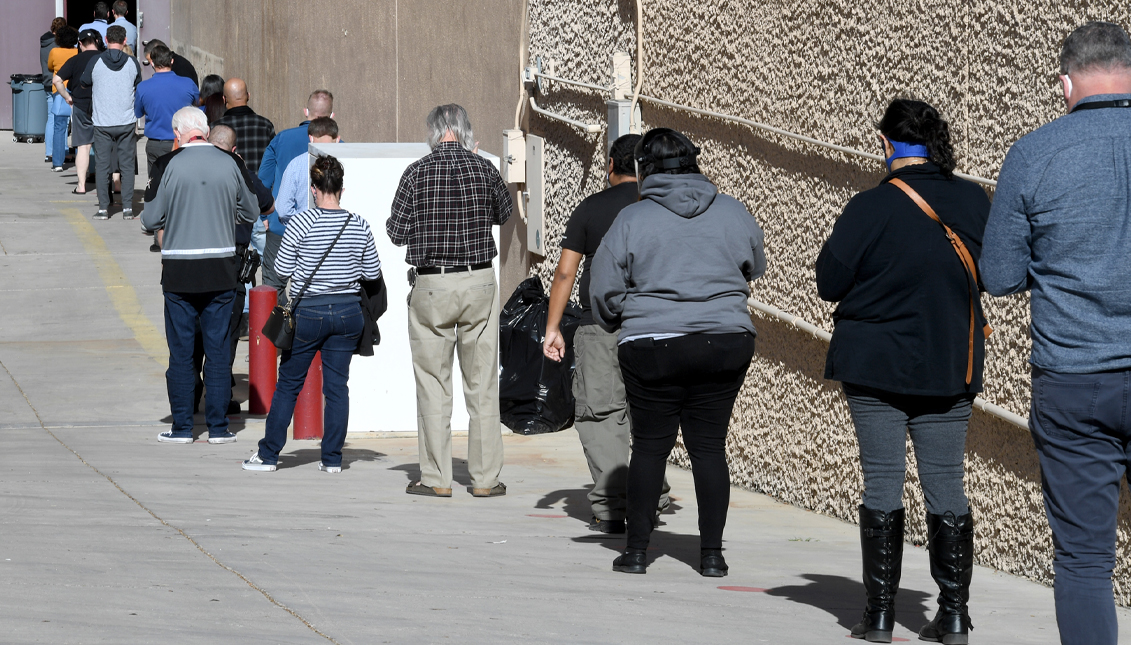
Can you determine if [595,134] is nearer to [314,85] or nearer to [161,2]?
[314,85]

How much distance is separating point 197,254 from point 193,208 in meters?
0.25

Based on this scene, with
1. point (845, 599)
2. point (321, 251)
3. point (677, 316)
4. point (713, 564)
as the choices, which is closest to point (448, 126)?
point (321, 251)

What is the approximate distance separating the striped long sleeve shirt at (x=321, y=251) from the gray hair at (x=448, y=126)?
654 mm

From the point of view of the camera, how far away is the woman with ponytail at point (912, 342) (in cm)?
447

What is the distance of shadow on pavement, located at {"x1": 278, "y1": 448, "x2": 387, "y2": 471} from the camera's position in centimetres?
805

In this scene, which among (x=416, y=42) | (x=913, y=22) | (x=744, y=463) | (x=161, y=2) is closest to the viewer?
(x=913, y=22)

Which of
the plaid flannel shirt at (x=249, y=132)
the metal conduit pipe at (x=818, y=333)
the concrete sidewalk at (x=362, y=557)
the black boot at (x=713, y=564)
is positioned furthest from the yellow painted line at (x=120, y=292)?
the black boot at (x=713, y=564)

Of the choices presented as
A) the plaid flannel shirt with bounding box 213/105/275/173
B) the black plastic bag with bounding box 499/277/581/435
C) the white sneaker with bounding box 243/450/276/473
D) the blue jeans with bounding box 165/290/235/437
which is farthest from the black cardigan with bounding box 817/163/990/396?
the plaid flannel shirt with bounding box 213/105/275/173

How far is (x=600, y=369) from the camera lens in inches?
249

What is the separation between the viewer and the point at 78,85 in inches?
645

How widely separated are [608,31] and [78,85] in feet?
31.0

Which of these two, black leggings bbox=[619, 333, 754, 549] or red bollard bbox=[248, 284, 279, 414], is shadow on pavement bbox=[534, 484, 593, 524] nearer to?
black leggings bbox=[619, 333, 754, 549]

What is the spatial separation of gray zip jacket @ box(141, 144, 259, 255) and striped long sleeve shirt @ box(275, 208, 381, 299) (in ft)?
3.08

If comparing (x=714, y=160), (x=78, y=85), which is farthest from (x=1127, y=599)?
(x=78, y=85)
